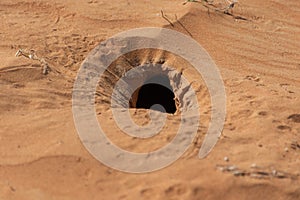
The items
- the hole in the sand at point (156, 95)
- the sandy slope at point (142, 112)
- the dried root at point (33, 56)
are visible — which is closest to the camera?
the sandy slope at point (142, 112)

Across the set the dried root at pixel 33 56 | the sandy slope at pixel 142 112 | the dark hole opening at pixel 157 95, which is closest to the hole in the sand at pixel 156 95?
the dark hole opening at pixel 157 95

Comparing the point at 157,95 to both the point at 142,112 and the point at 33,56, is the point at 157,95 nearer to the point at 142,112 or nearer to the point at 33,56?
the point at 142,112

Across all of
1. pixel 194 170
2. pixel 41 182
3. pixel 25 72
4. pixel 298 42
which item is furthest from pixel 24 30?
pixel 298 42

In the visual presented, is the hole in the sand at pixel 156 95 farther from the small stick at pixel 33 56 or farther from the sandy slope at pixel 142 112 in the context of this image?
the small stick at pixel 33 56

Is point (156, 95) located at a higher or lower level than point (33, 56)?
lower

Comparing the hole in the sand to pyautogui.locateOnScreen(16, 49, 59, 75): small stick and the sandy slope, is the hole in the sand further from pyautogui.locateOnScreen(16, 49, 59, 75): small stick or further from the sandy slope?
pyautogui.locateOnScreen(16, 49, 59, 75): small stick

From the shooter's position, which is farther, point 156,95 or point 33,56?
point 156,95


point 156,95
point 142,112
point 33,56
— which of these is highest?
point 33,56

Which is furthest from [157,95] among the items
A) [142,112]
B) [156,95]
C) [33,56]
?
[33,56]
